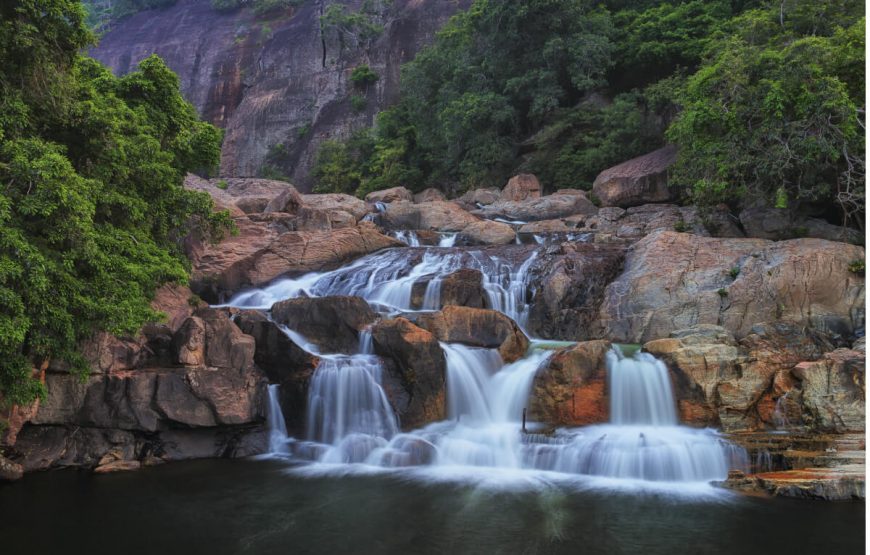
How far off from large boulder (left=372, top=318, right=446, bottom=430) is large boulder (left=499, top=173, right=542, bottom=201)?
1666 centimetres

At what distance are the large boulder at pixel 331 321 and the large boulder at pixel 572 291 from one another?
15.7ft

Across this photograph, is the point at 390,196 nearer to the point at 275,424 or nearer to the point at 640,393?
the point at 275,424

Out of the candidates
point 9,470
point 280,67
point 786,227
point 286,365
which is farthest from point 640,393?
point 280,67

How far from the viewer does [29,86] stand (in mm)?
9688

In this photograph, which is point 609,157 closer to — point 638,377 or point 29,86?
point 638,377

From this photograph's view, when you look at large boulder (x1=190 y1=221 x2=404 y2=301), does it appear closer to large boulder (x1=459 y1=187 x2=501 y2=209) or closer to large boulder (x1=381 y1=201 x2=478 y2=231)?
large boulder (x1=381 y1=201 x2=478 y2=231)

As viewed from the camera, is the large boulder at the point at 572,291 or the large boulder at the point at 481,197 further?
the large boulder at the point at 481,197

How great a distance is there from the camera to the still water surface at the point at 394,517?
26.0ft

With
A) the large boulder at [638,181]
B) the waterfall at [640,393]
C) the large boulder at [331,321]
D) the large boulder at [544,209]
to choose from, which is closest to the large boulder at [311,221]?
the large boulder at [544,209]

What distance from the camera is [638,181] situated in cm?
2439

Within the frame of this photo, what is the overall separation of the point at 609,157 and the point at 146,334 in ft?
69.7

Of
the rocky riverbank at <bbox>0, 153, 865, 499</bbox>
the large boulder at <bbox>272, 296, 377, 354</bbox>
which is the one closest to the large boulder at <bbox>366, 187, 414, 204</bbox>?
the rocky riverbank at <bbox>0, 153, 865, 499</bbox>

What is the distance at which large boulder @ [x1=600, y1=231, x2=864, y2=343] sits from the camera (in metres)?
14.2

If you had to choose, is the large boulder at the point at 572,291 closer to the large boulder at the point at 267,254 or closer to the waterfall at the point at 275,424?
the large boulder at the point at 267,254
